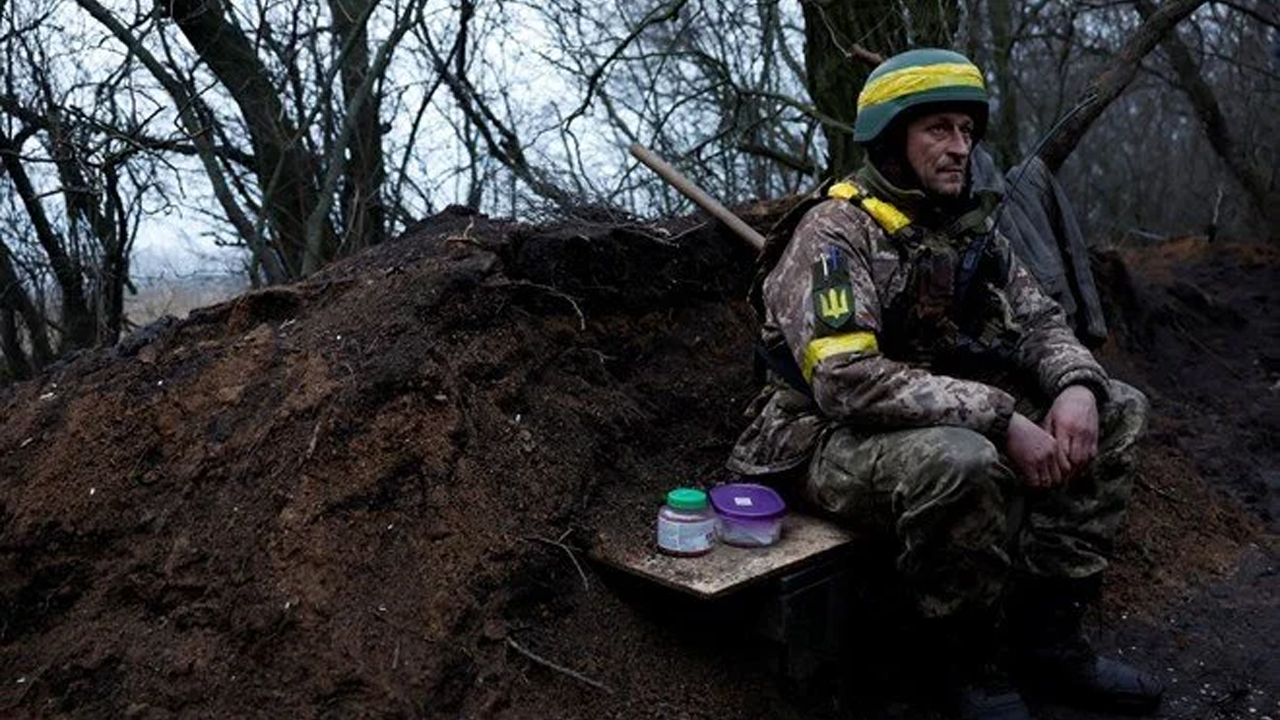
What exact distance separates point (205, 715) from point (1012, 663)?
2.38m

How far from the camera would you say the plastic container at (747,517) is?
2945mm

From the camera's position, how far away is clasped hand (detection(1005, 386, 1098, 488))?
9.22 feet

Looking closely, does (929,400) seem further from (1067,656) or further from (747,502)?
(1067,656)

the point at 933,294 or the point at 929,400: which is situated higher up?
the point at 933,294

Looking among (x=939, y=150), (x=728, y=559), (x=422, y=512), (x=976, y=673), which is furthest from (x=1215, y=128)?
(x=422, y=512)

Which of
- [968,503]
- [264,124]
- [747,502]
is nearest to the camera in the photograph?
[968,503]

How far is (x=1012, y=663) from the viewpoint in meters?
3.32

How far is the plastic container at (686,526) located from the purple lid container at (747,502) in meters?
0.05

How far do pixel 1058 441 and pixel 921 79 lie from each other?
44.0 inches

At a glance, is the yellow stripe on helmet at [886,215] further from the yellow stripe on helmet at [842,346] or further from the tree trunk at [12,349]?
the tree trunk at [12,349]

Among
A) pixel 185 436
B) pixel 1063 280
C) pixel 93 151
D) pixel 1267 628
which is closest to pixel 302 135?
pixel 93 151

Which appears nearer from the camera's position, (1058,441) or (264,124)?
(1058,441)

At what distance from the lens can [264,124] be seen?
21.7 ft

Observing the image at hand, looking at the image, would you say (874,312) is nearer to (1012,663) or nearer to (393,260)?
(1012,663)
